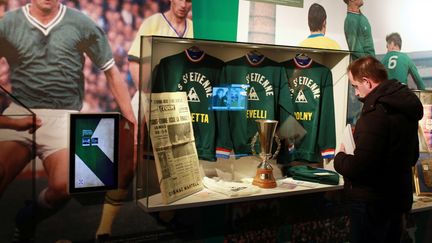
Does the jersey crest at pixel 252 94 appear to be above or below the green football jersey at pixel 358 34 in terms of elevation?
below

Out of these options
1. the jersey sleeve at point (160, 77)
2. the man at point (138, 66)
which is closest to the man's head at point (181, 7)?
the man at point (138, 66)

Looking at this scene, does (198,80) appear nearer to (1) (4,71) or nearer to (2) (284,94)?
(2) (284,94)

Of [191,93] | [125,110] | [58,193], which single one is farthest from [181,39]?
[58,193]

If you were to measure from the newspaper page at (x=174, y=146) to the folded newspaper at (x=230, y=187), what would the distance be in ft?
0.30

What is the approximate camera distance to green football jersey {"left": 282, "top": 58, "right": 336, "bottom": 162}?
312 cm

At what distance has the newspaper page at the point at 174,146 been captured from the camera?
2406 mm

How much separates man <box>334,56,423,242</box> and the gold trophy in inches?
19.4

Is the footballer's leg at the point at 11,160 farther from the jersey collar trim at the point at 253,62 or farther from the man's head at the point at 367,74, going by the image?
the man's head at the point at 367,74

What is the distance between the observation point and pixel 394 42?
12.0ft

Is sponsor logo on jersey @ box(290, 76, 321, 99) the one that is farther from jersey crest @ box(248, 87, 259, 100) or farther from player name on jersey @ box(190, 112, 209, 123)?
player name on jersey @ box(190, 112, 209, 123)

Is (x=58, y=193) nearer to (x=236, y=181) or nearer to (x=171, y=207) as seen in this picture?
(x=171, y=207)

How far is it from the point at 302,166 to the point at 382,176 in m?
0.78

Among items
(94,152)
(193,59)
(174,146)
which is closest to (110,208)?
(94,152)

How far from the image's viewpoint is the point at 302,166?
10.3ft
